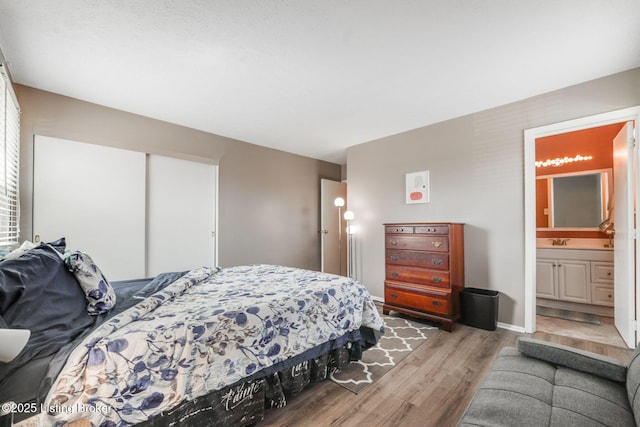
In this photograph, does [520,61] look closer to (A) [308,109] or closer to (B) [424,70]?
(B) [424,70]

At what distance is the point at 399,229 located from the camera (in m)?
3.48

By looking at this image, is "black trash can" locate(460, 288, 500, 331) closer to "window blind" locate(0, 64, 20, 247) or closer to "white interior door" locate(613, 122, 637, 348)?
"white interior door" locate(613, 122, 637, 348)

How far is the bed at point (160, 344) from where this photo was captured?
1.08 m

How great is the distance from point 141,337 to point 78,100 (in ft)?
9.76

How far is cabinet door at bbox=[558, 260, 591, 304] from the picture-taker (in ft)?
11.4

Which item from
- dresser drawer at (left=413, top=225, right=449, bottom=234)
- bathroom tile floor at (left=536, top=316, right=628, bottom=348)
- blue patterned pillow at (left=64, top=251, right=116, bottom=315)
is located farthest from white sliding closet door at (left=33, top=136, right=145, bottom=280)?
bathroom tile floor at (left=536, top=316, right=628, bottom=348)

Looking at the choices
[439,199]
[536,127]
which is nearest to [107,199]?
[439,199]

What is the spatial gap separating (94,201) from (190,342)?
251cm

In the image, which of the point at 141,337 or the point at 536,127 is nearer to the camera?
the point at 141,337

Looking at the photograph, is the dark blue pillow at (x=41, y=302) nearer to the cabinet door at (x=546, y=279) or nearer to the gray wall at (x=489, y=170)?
the gray wall at (x=489, y=170)

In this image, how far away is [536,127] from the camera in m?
2.92

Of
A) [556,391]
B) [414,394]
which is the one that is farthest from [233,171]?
[556,391]

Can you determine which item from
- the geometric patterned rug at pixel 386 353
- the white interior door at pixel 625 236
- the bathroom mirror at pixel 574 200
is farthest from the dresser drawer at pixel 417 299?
the bathroom mirror at pixel 574 200

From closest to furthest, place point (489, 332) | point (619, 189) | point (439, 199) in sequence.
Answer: point (619, 189), point (489, 332), point (439, 199)
